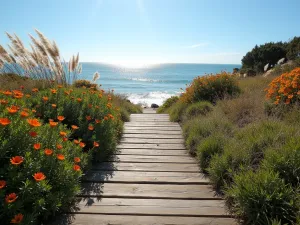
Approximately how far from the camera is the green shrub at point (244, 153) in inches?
102

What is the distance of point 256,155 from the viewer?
2689mm

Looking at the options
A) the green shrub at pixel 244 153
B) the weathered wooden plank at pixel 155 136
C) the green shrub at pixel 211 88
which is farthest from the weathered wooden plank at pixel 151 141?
the green shrub at pixel 211 88

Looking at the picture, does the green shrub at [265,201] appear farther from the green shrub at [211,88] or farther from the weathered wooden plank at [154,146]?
the green shrub at [211,88]

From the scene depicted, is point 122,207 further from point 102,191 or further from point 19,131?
point 19,131

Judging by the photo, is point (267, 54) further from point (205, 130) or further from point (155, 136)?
point (205, 130)

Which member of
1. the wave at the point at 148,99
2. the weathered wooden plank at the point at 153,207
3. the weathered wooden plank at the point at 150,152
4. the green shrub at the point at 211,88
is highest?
the green shrub at the point at 211,88

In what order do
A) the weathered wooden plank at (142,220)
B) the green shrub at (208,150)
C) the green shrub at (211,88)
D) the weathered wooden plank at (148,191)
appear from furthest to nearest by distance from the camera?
the green shrub at (211,88) → the green shrub at (208,150) → the weathered wooden plank at (148,191) → the weathered wooden plank at (142,220)

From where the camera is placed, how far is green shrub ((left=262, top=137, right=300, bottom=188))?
2178mm

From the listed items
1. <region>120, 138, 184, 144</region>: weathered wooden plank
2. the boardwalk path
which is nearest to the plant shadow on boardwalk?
the boardwalk path

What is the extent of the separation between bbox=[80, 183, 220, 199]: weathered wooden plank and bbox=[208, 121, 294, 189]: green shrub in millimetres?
210

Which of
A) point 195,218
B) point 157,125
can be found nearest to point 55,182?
point 195,218

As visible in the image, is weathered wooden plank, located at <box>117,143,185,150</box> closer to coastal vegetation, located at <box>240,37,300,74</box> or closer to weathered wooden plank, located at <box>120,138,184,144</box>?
weathered wooden plank, located at <box>120,138,184,144</box>

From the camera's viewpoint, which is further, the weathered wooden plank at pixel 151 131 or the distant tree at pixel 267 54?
the distant tree at pixel 267 54

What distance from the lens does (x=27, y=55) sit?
233 inches
